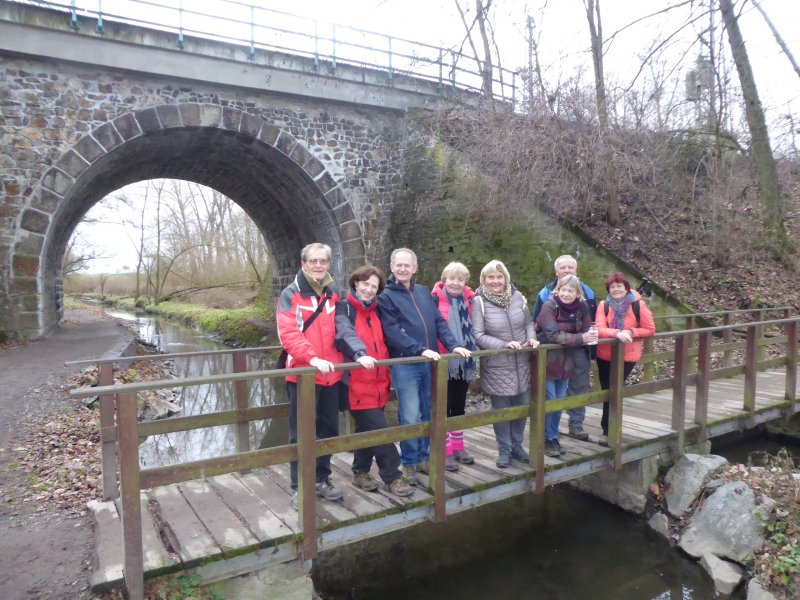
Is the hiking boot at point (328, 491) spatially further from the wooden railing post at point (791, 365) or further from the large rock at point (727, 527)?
the wooden railing post at point (791, 365)

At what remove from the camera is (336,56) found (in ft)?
38.8

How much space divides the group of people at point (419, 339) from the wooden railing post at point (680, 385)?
0.54 metres

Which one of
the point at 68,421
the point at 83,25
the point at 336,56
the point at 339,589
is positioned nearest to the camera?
the point at 339,589

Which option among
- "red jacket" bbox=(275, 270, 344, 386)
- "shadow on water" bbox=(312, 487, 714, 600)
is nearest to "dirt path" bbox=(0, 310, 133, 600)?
"red jacket" bbox=(275, 270, 344, 386)

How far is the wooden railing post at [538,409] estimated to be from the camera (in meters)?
4.16

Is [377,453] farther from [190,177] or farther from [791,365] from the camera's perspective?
[190,177]

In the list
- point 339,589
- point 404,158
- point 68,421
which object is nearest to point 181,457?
point 68,421

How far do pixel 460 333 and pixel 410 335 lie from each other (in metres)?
0.54

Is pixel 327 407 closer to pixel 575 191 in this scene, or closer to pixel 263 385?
pixel 575 191

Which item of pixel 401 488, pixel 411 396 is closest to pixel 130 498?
pixel 401 488

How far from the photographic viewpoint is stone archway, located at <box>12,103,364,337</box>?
979cm

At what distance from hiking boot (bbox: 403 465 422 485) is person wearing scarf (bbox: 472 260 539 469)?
0.79m

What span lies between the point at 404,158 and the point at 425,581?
32.9 feet

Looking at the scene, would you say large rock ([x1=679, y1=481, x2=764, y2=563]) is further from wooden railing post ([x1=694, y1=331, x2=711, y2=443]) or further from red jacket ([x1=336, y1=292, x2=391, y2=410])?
red jacket ([x1=336, y1=292, x2=391, y2=410])
